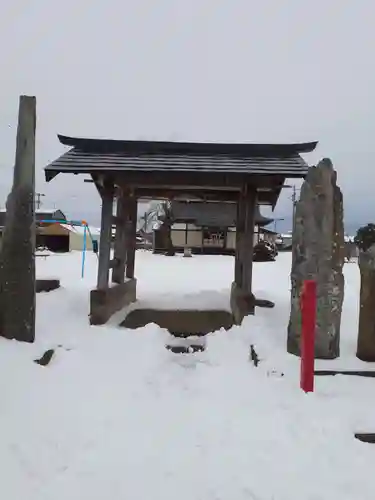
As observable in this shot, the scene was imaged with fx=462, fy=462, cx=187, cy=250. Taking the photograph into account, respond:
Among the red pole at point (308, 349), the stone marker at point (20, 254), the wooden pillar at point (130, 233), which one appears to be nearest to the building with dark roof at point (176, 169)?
the stone marker at point (20, 254)

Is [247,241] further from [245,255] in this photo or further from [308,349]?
[308,349]

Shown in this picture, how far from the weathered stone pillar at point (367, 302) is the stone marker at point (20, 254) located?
4088 millimetres

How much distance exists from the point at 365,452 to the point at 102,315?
482 cm

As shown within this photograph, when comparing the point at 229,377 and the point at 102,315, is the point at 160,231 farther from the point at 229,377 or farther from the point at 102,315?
the point at 229,377

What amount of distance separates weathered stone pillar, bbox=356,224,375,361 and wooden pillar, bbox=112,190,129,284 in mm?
5125

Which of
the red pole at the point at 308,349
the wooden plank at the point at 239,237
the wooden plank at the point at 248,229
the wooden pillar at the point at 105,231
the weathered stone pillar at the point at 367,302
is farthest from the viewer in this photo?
the wooden plank at the point at 239,237

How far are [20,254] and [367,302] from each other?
4334 mm

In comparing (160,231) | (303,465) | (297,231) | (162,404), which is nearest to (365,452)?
(303,465)

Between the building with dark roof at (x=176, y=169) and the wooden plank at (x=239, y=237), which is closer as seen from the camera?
the building with dark roof at (x=176, y=169)

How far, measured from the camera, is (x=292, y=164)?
7.51 meters

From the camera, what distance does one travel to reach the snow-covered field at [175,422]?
122 inches

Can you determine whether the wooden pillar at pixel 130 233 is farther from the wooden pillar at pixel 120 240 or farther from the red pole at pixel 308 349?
the red pole at pixel 308 349

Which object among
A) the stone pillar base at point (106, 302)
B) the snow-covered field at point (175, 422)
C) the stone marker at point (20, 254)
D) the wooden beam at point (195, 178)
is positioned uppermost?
the wooden beam at point (195, 178)

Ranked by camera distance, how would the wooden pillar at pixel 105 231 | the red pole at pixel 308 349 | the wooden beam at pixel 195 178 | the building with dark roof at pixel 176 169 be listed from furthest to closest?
the wooden pillar at pixel 105 231
the wooden beam at pixel 195 178
the building with dark roof at pixel 176 169
the red pole at pixel 308 349
